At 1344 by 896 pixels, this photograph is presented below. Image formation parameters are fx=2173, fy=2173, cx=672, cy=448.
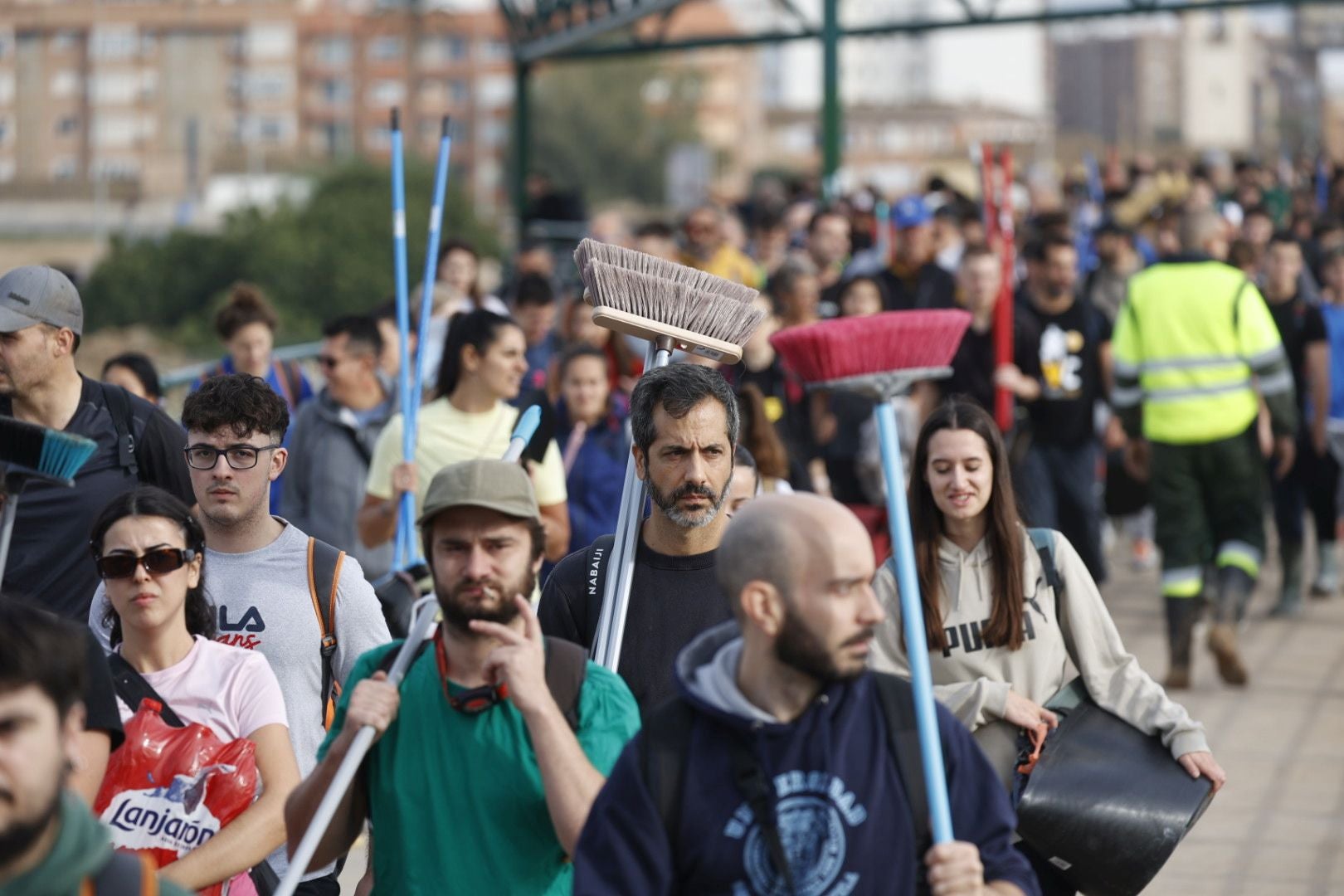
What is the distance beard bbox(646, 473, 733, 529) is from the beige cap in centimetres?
105

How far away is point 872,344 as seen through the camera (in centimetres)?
367

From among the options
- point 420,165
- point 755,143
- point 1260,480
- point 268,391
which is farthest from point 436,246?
point 755,143

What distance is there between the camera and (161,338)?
53938 mm

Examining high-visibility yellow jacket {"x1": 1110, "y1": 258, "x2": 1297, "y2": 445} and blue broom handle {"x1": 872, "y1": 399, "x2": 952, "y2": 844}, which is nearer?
blue broom handle {"x1": 872, "y1": 399, "x2": 952, "y2": 844}

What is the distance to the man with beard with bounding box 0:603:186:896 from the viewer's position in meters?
2.90

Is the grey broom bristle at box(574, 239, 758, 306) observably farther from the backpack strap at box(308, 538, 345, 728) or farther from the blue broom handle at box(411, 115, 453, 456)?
the blue broom handle at box(411, 115, 453, 456)

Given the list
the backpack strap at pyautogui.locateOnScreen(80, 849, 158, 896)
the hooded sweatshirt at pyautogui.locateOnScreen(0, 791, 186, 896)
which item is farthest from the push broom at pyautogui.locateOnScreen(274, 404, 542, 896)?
the hooded sweatshirt at pyautogui.locateOnScreen(0, 791, 186, 896)

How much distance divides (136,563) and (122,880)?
1.49 metres

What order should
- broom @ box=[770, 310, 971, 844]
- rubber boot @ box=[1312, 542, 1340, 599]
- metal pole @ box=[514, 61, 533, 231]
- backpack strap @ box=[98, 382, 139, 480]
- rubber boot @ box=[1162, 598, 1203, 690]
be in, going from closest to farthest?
broom @ box=[770, 310, 971, 844]
backpack strap @ box=[98, 382, 139, 480]
rubber boot @ box=[1162, 598, 1203, 690]
rubber boot @ box=[1312, 542, 1340, 599]
metal pole @ box=[514, 61, 533, 231]

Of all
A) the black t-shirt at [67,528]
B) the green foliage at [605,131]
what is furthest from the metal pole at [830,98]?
the green foliage at [605,131]

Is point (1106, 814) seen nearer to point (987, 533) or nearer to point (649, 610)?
point (987, 533)

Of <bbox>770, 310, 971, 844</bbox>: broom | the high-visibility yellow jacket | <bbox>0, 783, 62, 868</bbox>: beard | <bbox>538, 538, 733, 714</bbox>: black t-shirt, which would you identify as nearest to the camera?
<bbox>0, 783, 62, 868</bbox>: beard

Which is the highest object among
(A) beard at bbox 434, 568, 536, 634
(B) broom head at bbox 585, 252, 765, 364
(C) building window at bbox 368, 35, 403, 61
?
(C) building window at bbox 368, 35, 403, 61

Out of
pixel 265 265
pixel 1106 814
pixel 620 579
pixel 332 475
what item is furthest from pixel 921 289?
pixel 265 265
